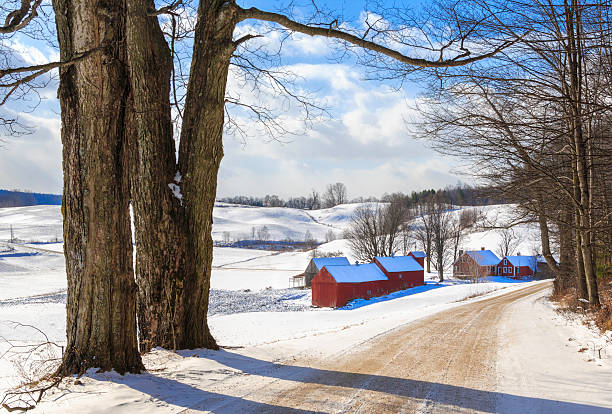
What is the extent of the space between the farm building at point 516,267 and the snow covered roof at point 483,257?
4.31ft

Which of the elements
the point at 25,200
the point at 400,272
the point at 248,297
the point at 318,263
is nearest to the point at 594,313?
the point at 400,272

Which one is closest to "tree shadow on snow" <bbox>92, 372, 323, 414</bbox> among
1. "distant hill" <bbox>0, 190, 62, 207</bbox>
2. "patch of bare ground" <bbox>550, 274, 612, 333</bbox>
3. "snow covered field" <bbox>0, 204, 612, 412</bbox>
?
"snow covered field" <bbox>0, 204, 612, 412</bbox>

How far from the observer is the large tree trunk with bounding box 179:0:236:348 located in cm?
611

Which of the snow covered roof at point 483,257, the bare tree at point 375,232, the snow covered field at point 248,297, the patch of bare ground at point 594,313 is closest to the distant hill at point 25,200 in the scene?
the snow covered field at point 248,297

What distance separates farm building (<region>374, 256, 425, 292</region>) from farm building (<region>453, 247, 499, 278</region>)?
479 inches

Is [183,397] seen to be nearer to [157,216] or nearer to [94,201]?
[94,201]

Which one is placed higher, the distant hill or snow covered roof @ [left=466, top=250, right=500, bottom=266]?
the distant hill

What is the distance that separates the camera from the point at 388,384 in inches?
199

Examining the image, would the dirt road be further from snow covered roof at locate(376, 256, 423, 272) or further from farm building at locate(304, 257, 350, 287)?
farm building at locate(304, 257, 350, 287)

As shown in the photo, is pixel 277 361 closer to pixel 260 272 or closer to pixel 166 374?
pixel 166 374

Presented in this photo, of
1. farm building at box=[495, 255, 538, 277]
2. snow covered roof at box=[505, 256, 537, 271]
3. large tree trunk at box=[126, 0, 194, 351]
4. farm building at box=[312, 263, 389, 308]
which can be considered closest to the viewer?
large tree trunk at box=[126, 0, 194, 351]

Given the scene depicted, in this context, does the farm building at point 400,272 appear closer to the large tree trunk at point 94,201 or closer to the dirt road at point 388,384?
the dirt road at point 388,384

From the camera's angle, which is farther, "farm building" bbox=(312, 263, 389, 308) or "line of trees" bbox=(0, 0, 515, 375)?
"farm building" bbox=(312, 263, 389, 308)

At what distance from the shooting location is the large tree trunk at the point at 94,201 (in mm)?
4879
